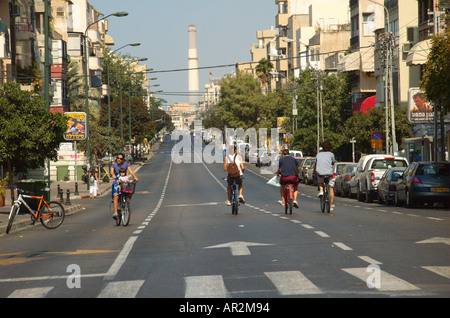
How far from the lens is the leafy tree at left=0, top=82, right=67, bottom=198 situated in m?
29.5

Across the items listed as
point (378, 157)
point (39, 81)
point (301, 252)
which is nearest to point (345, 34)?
point (39, 81)

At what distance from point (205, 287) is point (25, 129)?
2173 cm

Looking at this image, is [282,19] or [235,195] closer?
[235,195]

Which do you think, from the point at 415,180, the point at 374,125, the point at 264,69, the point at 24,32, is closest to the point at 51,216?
the point at 415,180

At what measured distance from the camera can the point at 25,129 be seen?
29.4 metres

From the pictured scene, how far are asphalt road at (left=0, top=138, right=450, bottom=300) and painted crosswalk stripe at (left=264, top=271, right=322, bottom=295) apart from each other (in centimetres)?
1

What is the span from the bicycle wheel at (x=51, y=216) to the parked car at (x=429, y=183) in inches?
479

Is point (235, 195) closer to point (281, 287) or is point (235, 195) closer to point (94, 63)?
point (281, 287)

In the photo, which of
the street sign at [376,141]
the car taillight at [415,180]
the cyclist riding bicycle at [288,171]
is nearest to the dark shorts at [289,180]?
the cyclist riding bicycle at [288,171]

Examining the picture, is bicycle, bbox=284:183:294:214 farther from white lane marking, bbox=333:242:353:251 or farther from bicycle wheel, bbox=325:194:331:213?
white lane marking, bbox=333:242:353:251

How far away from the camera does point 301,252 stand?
12.4m

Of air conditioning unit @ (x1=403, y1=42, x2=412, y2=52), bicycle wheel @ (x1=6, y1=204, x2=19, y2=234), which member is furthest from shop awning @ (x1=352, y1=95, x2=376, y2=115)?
bicycle wheel @ (x1=6, y1=204, x2=19, y2=234)
